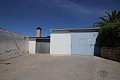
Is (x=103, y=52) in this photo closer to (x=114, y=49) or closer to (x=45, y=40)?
(x=114, y=49)

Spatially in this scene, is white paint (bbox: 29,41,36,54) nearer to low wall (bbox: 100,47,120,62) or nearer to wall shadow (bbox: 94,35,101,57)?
wall shadow (bbox: 94,35,101,57)

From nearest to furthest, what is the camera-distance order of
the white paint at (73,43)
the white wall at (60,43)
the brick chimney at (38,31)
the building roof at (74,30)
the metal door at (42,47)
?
1. the building roof at (74,30)
2. the white paint at (73,43)
3. the white wall at (60,43)
4. the metal door at (42,47)
5. the brick chimney at (38,31)

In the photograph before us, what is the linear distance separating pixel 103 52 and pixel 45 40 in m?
9.63

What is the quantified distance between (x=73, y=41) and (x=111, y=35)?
6.14m

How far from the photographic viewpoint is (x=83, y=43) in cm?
1691

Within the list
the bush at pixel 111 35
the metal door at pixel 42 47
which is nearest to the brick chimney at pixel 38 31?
the metal door at pixel 42 47

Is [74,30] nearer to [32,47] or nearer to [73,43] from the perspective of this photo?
[73,43]

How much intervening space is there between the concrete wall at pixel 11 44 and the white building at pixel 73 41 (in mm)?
4116

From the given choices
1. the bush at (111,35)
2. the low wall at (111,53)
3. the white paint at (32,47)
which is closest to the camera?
the low wall at (111,53)

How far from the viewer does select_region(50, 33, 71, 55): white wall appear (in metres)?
17.7

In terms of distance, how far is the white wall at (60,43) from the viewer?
1772cm

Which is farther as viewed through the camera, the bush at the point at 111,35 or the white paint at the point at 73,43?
the white paint at the point at 73,43

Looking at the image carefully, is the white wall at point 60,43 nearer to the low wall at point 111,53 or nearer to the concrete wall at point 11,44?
the concrete wall at point 11,44

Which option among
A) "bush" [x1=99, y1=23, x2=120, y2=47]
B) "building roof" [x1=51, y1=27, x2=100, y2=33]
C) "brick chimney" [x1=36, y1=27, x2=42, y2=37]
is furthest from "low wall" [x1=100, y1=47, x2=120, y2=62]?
"brick chimney" [x1=36, y1=27, x2=42, y2=37]
